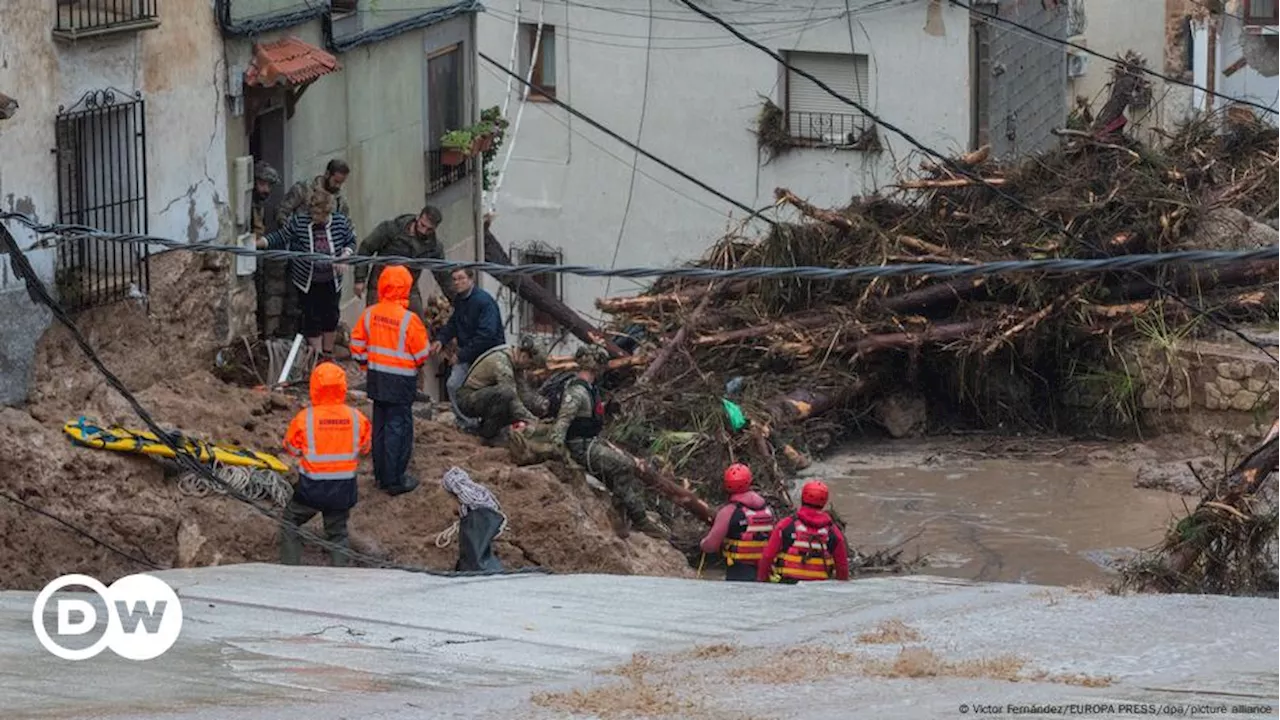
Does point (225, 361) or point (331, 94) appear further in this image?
point (331, 94)

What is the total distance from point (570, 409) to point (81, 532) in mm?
3615

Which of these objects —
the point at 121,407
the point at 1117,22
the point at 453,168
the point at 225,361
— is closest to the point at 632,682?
the point at 121,407

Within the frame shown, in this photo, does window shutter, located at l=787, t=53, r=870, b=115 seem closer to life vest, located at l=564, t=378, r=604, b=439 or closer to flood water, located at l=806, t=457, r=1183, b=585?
flood water, located at l=806, t=457, r=1183, b=585

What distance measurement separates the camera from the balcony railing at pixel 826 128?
91.2ft

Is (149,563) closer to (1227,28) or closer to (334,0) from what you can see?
(334,0)

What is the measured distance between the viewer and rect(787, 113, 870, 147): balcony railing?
91.2 feet

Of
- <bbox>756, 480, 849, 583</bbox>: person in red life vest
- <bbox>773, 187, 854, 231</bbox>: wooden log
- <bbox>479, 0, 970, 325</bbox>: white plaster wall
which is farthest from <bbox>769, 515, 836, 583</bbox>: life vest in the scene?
<bbox>479, 0, 970, 325</bbox>: white plaster wall

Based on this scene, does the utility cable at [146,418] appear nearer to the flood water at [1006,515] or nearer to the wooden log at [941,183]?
the flood water at [1006,515]

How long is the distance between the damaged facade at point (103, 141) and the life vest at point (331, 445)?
2068 millimetres

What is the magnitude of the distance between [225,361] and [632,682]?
340 inches

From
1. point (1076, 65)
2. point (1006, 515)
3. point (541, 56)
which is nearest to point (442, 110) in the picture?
point (541, 56)

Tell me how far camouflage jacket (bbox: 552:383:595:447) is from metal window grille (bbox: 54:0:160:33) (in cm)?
384

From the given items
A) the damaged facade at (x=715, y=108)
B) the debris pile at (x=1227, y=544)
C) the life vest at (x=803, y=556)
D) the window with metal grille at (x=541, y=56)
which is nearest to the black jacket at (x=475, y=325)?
the life vest at (x=803, y=556)

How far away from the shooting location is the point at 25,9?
13.4m
